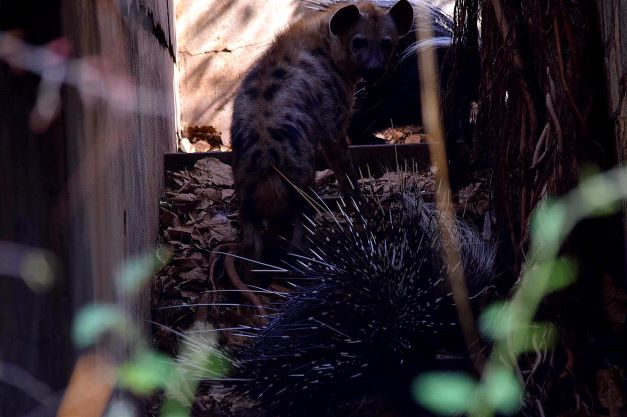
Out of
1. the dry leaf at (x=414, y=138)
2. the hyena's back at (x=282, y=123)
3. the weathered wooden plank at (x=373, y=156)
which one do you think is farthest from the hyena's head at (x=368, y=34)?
the dry leaf at (x=414, y=138)

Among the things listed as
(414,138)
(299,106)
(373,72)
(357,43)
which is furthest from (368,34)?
(414,138)

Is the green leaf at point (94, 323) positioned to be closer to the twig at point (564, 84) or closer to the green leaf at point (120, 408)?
the green leaf at point (120, 408)

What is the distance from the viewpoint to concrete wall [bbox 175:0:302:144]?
30.7 feet

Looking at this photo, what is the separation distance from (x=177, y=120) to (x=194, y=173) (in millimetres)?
2141

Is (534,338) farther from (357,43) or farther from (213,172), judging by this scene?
(213,172)

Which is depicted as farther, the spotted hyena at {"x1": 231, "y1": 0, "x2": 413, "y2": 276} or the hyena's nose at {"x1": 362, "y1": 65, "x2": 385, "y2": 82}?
the hyena's nose at {"x1": 362, "y1": 65, "x2": 385, "y2": 82}

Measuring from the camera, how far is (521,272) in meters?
3.67

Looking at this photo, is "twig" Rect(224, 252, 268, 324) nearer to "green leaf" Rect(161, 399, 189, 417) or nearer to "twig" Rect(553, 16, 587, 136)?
"green leaf" Rect(161, 399, 189, 417)

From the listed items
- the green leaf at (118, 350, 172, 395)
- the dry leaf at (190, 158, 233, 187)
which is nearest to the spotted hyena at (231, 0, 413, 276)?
the dry leaf at (190, 158, 233, 187)

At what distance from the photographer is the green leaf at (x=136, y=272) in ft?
10.2

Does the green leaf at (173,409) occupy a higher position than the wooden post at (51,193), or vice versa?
the wooden post at (51,193)

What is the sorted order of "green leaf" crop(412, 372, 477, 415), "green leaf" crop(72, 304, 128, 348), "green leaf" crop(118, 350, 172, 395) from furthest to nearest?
"green leaf" crop(412, 372, 477, 415), "green leaf" crop(118, 350, 172, 395), "green leaf" crop(72, 304, 128, 348)

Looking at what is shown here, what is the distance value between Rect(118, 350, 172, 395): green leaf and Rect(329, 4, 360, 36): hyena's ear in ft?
9.94

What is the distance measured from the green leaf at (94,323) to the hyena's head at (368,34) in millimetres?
3870
